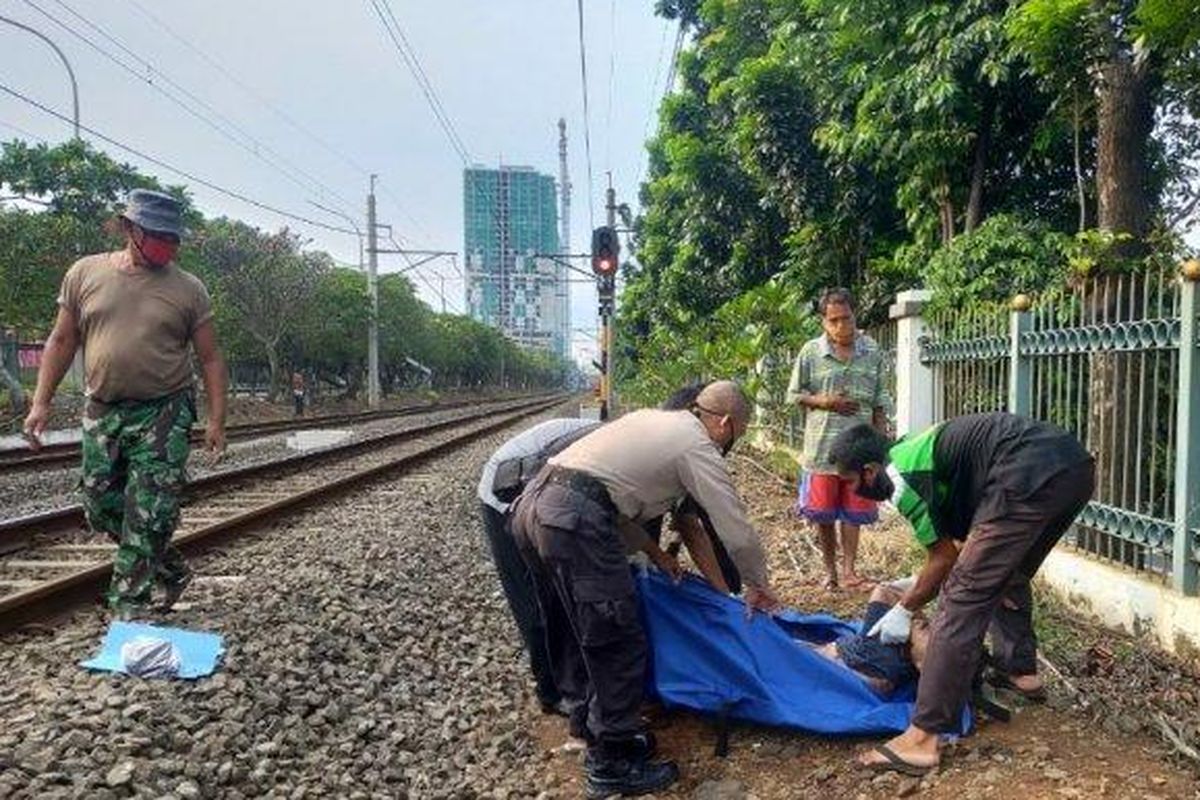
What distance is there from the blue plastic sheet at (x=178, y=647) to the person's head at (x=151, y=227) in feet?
5.38

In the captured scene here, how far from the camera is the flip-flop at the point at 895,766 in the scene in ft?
10.0

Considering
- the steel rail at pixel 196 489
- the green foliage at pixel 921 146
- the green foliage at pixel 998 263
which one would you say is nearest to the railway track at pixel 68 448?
the steel rail at pixel 196 489

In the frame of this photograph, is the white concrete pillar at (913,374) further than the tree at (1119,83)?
Yes

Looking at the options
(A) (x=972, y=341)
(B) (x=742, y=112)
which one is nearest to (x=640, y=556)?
(A) (x=972, y=341)

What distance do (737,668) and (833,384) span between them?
240 cm

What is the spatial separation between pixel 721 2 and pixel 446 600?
11863 mm

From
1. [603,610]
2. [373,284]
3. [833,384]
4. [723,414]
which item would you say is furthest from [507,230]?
[603,610]

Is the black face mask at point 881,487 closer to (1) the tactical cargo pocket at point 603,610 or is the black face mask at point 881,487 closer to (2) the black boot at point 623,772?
(1) the tactical cargo pocket at point 603,610

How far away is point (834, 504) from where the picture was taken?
531 centimetres

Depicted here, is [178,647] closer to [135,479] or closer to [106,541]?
[135,479]

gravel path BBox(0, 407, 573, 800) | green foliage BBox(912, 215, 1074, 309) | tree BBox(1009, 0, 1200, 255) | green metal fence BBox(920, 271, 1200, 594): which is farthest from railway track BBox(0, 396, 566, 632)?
tree BBox(1009, 0, 1200, 255)

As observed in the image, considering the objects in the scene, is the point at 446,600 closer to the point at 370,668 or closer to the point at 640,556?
the point at 370,668

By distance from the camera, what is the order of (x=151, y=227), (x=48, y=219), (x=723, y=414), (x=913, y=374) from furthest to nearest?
(x=48, y=219)
(x=913, y=374)
(x=151, y=227)
(x=723, y=414)

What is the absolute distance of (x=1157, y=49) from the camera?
20.0 feet
